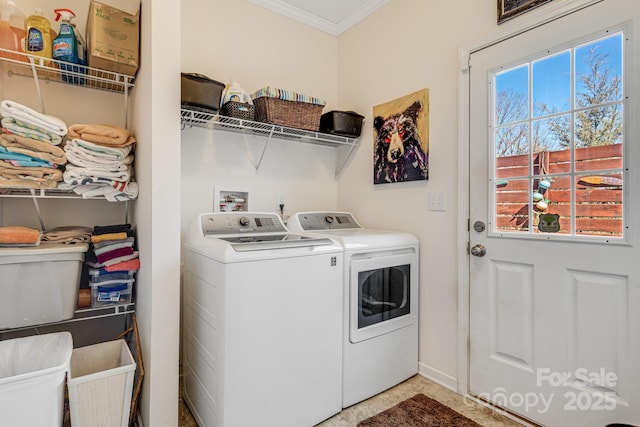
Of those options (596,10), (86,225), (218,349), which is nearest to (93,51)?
(86,225)

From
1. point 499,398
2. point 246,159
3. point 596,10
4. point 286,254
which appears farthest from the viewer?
point 246,159

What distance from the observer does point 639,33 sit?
1.29 meters

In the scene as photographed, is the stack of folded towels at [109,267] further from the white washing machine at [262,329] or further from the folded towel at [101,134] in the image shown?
the folded towel at [101,134]

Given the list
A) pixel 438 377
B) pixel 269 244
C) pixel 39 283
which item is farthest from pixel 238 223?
pixel 438 377

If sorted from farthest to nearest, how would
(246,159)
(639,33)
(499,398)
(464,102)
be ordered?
1. (246,159)
2. (464,102)
3. (499,398)
4. (639,33)

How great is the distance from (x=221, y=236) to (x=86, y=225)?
31.6 inches

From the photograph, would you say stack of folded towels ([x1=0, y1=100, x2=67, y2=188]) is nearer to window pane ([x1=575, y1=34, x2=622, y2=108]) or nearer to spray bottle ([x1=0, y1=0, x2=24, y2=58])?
spray bottle ([x1=0, y1=0, x2=24, y2=58])

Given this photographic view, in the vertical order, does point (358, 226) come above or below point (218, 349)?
above

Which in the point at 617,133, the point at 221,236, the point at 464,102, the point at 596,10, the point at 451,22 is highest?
the point at 451,22

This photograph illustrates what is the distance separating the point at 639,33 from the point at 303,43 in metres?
2.06

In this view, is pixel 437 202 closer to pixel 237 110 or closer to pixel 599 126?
pixel 599 126

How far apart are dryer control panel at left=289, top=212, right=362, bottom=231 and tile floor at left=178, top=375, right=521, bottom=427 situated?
3.59 feet

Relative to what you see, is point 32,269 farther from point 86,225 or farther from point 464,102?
point 464,102

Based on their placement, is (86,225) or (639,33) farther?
(86,225)
